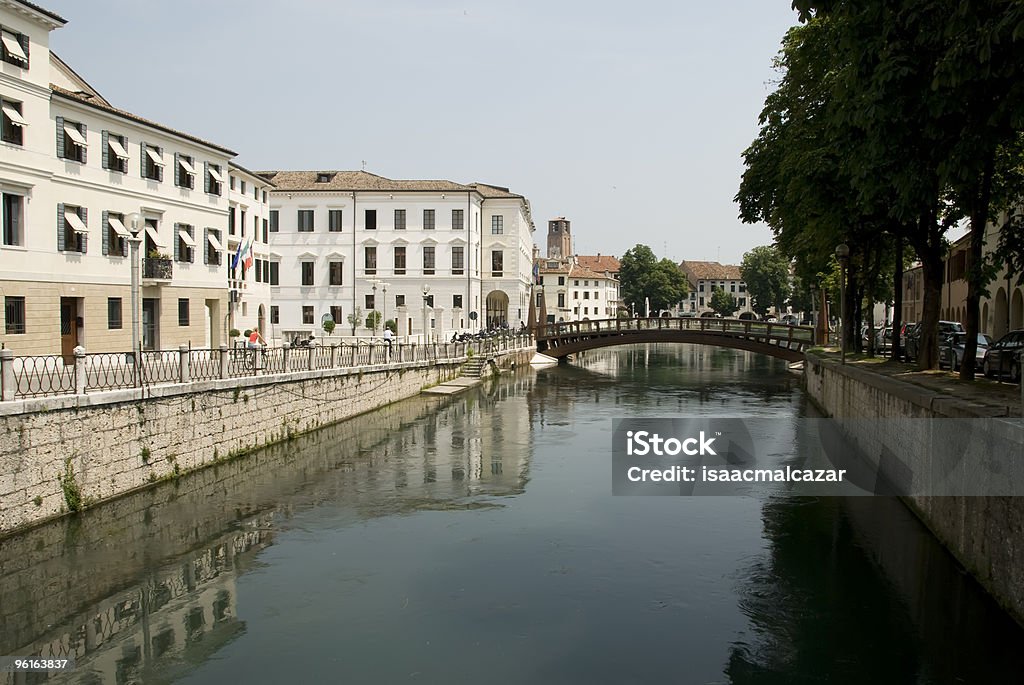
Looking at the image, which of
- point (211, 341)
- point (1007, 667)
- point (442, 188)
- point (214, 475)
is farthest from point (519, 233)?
point (1007, 667)

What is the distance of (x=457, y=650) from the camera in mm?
10906

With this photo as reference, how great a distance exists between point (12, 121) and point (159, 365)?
9.09m

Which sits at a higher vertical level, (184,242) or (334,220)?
(334,220)

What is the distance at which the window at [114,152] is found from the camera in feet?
92.2

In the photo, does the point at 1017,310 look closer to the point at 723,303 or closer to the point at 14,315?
the point at 14,315

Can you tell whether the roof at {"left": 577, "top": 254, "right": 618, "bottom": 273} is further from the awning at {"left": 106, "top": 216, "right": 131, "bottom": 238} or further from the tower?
the awning at {"left": 106, "top": 216, "right": 131, "bottom": 238}

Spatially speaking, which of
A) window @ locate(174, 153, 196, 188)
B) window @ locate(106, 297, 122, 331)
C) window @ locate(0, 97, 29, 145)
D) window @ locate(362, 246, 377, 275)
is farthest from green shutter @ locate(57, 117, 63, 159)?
window @ locate(362, 246, 377, 275)

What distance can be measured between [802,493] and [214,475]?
44.7 feet

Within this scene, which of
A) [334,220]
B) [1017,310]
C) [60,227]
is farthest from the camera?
[334,220]

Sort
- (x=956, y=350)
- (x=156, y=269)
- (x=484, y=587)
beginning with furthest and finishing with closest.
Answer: (x=156, y=269), (x=956, y=350), (x=484, y=587)

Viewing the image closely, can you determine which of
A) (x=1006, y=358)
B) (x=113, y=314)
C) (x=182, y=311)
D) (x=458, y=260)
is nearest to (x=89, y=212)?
(x=113, y=314)

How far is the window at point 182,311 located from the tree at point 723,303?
121 meters

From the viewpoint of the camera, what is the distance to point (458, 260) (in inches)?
2511

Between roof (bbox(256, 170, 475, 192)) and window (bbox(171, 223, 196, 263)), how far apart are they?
30526 mm
